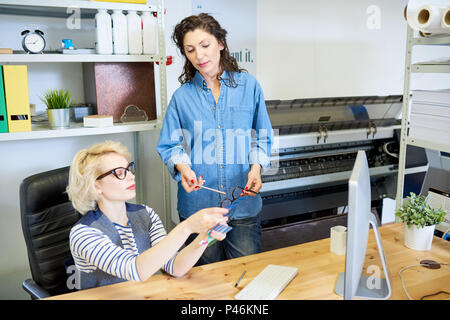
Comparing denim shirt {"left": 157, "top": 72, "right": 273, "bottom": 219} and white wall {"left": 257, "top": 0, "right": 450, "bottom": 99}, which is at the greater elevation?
white wall {"left": 257, "top": 0, "right": 450, "bottom": 99}

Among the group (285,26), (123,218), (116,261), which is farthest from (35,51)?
(285,26)

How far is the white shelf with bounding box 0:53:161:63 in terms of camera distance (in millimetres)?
1960

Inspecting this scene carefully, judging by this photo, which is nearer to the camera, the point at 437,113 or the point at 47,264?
the point at 47,264

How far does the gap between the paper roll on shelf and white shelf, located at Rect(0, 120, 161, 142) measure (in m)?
1.35

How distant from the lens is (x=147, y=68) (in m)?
2.38

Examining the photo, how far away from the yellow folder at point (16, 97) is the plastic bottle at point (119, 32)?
0.45 meters

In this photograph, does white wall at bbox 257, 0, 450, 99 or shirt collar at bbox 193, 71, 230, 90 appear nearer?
shirt collar at bbox 193, 71, 230, 90

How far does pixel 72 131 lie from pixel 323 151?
1.56m

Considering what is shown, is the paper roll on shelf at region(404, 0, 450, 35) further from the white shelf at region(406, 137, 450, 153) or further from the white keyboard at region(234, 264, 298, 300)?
the white keyboard at region(234, 264, 298, 300)

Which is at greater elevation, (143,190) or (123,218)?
(123,218)

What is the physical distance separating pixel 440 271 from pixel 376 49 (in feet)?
8.32

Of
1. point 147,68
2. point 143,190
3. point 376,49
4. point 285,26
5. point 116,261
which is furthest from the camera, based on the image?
point 376,49

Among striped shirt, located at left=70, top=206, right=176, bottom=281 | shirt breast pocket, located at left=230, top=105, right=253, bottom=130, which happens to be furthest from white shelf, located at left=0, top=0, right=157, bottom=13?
striped shirt, located at left=70, top=206, right=176, bottom=281

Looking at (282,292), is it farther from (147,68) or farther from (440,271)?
(147,68)
